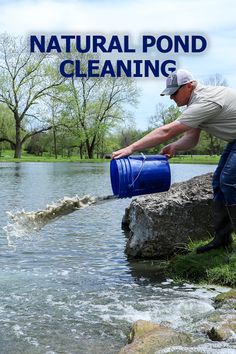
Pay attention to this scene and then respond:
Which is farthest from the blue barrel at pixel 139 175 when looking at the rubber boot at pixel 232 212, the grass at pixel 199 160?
the grass at pixel 199 160

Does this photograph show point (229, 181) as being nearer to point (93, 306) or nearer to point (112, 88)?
point (93, 306)

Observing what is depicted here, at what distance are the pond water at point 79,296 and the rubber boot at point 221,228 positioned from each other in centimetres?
67

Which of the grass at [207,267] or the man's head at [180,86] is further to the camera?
the grass at [207,267]

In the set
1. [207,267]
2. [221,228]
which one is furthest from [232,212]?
→ [207,267]

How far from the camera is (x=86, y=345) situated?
4820mm

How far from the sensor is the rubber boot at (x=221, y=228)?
271 inches

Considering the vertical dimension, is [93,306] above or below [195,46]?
below

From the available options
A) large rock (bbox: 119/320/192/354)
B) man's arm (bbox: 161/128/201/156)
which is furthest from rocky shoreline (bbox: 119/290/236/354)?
man's arm (bbox: 161/128/201/156)

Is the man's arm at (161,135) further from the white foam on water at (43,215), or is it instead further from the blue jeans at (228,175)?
the white foam on water at (43,215)

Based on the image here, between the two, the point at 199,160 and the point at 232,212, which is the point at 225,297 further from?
the point at 199,160

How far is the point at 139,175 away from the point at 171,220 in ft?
4.48

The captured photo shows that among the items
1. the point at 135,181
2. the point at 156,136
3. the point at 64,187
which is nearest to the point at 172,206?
the point at 135,181

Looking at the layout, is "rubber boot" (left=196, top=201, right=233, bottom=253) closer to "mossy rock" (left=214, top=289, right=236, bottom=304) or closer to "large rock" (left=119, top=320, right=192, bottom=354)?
"mossy rock" (left=214, top=289, right=236, bottom=304)

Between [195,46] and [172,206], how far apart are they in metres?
13.7
